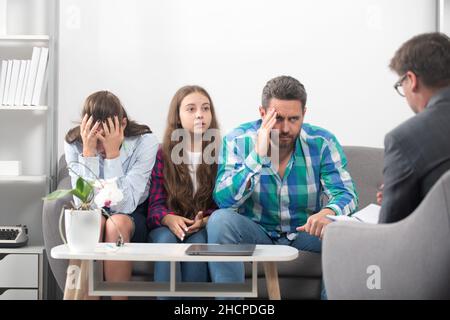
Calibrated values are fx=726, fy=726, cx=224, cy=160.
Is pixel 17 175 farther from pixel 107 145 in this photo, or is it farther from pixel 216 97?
pixel 216 97

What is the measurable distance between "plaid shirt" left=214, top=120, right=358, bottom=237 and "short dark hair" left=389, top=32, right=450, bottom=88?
3.01 ft

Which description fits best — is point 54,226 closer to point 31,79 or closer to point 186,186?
point 186,186

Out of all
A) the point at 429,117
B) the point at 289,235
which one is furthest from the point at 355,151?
the point at 429,117

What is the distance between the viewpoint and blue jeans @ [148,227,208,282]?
2.84m

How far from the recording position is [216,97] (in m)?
Result: 3.83

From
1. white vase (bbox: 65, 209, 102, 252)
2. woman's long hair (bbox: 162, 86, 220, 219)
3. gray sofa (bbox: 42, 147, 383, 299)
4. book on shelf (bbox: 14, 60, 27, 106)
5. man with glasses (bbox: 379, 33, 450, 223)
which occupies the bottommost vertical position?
gray sofa (bbox: 42, 147, 383, 299)

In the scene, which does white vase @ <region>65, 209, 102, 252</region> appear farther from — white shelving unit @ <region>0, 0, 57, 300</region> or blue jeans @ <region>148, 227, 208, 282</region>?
white shelving unit @ <region>0, 0, 57, 300</region>

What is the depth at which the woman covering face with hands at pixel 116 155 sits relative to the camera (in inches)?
121

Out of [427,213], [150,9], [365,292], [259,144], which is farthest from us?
[150,9]

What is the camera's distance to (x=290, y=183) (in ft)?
9.95

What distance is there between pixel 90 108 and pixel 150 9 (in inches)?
36.6

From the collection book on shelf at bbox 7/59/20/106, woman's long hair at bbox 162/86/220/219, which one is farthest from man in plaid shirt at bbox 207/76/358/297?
book on shelf at bbox 7/59/20/106

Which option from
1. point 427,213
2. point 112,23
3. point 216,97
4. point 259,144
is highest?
point 112,23

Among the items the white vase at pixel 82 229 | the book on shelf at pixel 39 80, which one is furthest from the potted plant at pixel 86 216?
the book on shelf at pixel 39 80
